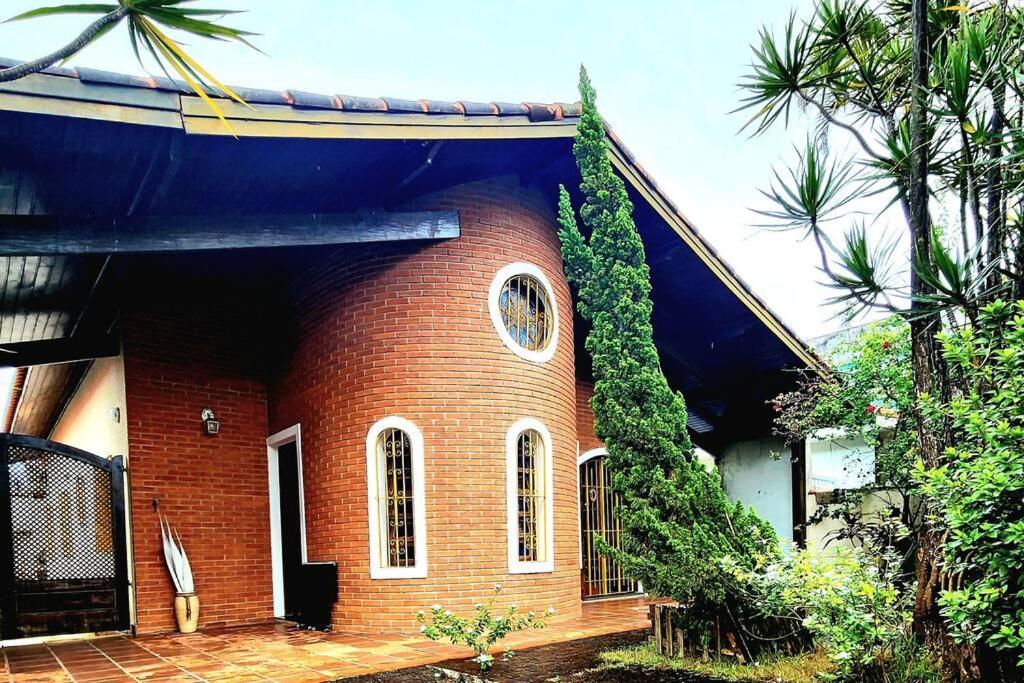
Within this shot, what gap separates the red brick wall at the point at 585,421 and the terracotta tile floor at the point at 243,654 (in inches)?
138

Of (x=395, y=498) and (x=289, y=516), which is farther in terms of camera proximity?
(x=289, y=516)

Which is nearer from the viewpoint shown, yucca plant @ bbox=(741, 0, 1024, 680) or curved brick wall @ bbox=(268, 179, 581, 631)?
yucca plant @ bbox=(741, 0, 1024, 680)

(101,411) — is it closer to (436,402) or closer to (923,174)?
(436,402)

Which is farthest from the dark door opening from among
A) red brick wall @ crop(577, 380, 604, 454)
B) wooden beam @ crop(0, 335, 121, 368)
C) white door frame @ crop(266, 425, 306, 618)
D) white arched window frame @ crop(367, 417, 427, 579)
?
red brick wall @ crop(577, 380, 604, 454)

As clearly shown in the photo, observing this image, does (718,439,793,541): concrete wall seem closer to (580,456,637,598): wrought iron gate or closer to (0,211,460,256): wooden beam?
(580,456,637,598): wrought iron gate

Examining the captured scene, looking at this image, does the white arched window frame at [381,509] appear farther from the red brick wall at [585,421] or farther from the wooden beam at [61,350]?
the red brick wall at [585,421]

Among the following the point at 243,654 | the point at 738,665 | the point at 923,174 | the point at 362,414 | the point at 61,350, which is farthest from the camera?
the point at 61,350

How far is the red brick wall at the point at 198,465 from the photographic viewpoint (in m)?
8.33

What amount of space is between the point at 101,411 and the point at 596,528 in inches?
285

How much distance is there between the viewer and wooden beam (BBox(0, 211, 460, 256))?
5.64 meters

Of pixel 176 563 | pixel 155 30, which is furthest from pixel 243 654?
pixel 155 30

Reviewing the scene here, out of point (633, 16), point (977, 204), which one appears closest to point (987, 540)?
point (977, 204)

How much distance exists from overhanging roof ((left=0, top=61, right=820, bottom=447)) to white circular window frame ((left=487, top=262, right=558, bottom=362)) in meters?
1.01

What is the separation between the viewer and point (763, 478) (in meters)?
14.6
